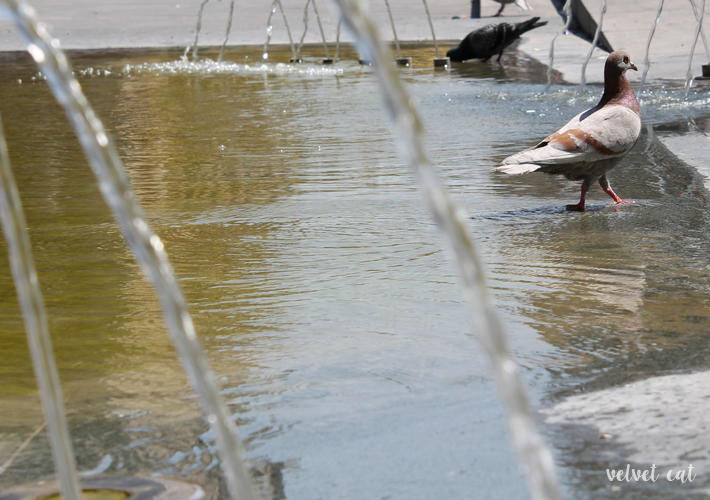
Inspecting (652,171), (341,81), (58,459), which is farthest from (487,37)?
(58,459)

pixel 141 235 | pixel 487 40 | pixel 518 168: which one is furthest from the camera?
pixel 487 40

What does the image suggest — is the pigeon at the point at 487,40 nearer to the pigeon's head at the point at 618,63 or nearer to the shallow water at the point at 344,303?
the shallow water at the point at 344,303

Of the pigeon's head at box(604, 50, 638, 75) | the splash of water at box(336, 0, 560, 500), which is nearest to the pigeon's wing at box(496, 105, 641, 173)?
the pigeon's head at box(604, 50, 638, 75)

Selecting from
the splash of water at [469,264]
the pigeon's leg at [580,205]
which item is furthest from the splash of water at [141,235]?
the pigeon's leg at [580,205]

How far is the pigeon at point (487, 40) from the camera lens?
12.5 m

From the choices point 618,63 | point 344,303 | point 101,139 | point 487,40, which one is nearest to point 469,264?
point 101,139

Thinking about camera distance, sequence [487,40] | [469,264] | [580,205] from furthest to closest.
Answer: [487,40] → [580,205] → [469,264]

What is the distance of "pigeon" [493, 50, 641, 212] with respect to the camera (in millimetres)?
4613

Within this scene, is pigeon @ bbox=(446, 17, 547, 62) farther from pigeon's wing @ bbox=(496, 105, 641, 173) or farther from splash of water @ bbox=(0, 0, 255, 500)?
splash of water @ bbox=(0, 0, 255, 500)

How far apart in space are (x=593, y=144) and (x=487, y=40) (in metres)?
8.33

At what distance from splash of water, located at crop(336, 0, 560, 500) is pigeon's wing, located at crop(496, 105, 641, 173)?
11.3 feet

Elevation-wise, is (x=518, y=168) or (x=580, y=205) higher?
(x=518, y=168)

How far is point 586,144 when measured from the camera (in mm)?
4625

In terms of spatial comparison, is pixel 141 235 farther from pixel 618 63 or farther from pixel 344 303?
pixel 618 63
